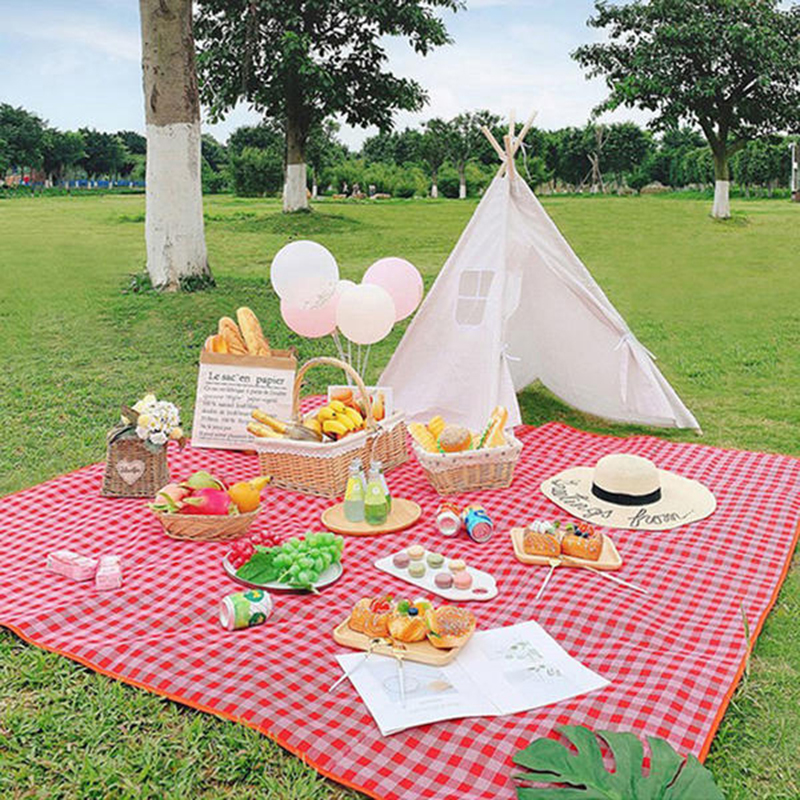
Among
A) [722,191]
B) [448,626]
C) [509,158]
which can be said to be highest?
[722,191]

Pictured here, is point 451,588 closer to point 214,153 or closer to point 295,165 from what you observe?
point 295,165

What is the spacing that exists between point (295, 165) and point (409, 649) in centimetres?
1540

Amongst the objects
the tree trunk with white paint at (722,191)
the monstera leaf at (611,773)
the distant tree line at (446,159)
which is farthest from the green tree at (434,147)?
the monstera leaf at (611,773)

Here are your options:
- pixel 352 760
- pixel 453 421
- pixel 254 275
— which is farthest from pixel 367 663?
pixel 254 275

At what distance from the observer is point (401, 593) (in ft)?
11.0

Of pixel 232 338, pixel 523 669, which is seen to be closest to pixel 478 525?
pixel 523 669

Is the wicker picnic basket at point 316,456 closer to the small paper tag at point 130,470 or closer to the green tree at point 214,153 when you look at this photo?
the small paper tag at point 130,470

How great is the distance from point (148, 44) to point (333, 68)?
8694 millimetres

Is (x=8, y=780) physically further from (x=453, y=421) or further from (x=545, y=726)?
(x=453, y=421)

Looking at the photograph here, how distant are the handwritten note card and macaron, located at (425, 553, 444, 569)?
1.60 metres

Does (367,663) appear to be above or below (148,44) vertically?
below

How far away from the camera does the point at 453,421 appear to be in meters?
5.37

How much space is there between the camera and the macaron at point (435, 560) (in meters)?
3.49

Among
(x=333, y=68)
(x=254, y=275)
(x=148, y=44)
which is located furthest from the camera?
(x=333, y=68)
